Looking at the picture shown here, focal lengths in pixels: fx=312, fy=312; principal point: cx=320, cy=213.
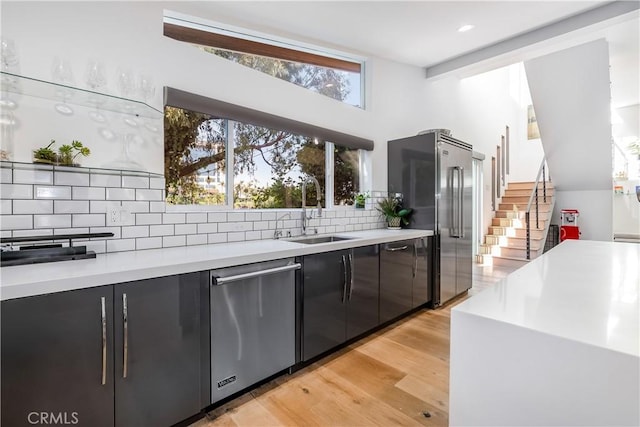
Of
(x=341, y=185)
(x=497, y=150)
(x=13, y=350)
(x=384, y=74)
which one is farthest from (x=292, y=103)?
(x=497, y=150)

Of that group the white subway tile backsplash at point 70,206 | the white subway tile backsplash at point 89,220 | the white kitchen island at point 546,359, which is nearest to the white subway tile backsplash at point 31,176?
the white subway tile backsplash at point 70,206

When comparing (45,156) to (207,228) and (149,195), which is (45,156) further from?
(207,228)

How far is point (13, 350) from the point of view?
115 centimetres

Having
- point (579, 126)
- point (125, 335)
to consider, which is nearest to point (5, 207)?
point (125, 335)

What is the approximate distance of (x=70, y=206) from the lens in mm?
1752

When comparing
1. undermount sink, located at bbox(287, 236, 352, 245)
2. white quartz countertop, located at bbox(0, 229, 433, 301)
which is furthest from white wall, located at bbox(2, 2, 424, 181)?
undermount sink, located at bbox(287, 236, 352, 245)

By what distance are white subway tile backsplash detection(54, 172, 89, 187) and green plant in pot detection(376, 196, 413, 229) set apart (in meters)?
2.82

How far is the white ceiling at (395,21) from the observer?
2625 mm

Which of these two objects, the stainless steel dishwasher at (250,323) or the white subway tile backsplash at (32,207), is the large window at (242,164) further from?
the stainless steel dishwasher at (250,323)

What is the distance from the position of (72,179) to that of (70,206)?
153 millimetres

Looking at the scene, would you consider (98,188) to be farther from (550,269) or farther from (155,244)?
(550,269)

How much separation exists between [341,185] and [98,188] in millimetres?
2281

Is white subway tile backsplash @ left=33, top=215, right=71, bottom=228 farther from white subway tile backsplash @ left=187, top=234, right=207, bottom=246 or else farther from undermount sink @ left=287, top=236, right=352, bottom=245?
undermount sink @ left=287, top=236, right=352, bottom=245

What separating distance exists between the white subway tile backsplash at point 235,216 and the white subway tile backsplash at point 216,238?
0.13m
